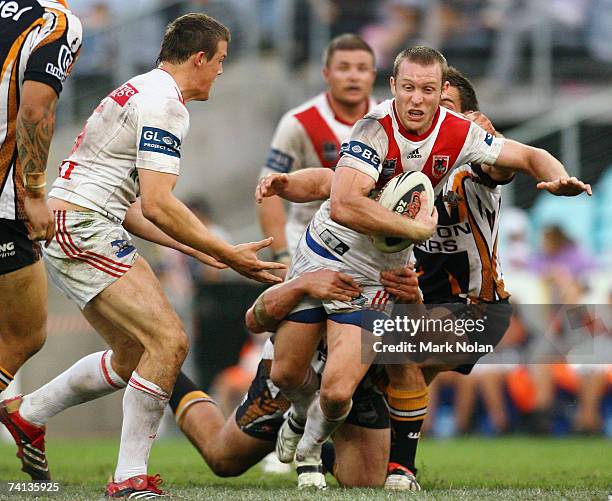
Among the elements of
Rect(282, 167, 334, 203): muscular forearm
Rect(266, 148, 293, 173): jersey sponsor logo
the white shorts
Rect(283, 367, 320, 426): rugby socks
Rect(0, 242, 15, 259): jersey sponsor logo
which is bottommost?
Rect(283, 367, 320, 426): rugby socks

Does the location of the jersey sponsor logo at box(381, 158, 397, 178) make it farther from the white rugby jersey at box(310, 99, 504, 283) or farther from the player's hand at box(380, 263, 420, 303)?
the player's hand at box(380, 263, 420, 303)

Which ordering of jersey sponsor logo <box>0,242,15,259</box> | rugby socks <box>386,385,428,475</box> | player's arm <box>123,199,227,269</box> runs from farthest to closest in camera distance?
1. rugby socks <box>386,385,428,475</box>
2. player's arm <box>123,199,227,269</box>
3. jersey sponsor logo <box>0,242,15,259</box>

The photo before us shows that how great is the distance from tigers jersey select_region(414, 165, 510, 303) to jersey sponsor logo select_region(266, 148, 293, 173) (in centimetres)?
185

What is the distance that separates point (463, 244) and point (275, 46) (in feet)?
29.0

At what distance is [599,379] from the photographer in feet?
39.7

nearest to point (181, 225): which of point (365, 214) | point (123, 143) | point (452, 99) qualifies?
point (123, 143)

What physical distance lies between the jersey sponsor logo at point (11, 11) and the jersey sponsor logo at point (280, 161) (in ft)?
10.1

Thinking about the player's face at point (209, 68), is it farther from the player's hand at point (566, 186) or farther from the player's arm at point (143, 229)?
the player's hand at point (566, 186)

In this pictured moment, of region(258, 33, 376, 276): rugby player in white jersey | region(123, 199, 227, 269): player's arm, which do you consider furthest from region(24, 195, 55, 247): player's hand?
region(258, 33, 376, 276): rugby player in white jersey

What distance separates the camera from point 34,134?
5.53 m

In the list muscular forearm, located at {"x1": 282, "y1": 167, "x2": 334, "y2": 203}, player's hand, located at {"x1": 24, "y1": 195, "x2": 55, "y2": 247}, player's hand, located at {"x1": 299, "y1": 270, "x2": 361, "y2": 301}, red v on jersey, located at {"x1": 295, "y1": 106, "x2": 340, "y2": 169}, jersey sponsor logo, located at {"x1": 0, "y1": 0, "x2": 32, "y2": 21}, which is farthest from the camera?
red v on jersey, located at {"x1": 295, "y1": 106, "x2": 340, "y2": 169}

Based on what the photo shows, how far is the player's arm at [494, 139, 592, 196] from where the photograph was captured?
548 cm

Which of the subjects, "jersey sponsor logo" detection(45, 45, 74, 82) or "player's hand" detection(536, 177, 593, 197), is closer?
"player's hand" detection(536, 177, 593, 197)

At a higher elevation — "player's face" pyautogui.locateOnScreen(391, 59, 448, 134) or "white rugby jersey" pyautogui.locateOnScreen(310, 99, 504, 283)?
"player's face" pyautogui.locateOnScreen(391, 59, 448, 134)
